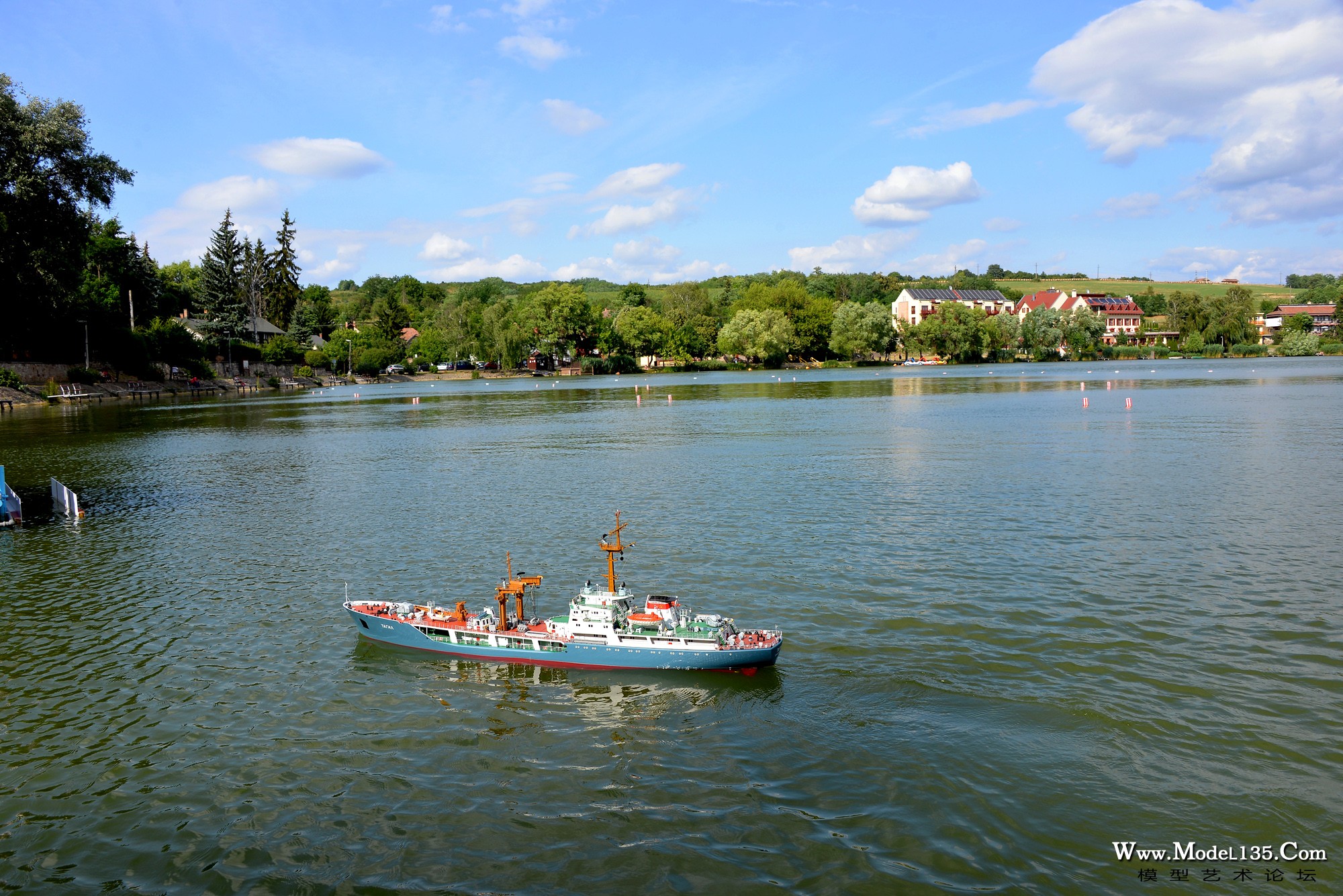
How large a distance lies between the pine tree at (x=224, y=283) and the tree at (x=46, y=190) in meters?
83.7

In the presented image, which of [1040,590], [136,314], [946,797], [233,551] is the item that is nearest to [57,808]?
[946,797]

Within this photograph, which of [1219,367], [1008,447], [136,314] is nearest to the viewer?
[1008,447]

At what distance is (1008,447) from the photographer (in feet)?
189

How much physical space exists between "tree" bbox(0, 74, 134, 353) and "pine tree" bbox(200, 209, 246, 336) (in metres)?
83.7

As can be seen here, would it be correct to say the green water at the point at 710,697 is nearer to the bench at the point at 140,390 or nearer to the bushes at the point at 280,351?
the bench at the point at 140,390

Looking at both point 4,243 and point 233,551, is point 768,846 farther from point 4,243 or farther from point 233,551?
point 4,243

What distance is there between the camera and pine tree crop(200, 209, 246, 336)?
16300 centimetres

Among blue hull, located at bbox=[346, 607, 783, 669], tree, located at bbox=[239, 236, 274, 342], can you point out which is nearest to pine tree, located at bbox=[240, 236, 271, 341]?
tree, located at bbox=[239, 236, 274, 342]

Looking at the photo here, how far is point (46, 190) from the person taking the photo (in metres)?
71.9

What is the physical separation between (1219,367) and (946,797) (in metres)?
189

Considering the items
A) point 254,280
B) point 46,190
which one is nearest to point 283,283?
point 254,280

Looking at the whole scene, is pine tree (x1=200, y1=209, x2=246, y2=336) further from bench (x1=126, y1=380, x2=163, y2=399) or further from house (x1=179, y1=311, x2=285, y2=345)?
bench (x1=126, y1=380, x2=163, y2=399)

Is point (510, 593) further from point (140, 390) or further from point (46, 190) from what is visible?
point (140, 390)

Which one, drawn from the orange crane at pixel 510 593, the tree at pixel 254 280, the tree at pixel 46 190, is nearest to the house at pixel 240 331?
the tree at pixel 254 280
